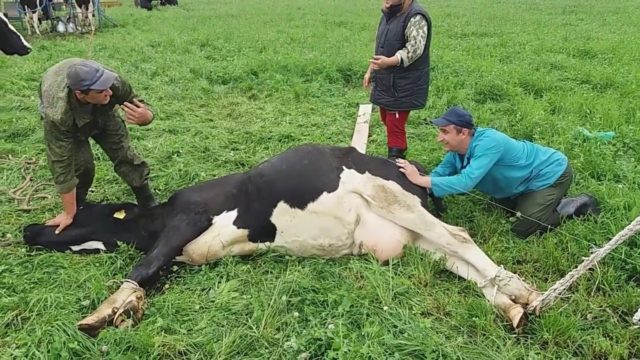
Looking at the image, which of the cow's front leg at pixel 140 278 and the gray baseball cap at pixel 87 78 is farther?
the gray baseball cap at pixel 87 78

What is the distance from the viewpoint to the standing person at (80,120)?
369 cm

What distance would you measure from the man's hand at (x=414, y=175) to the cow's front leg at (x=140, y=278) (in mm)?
1319

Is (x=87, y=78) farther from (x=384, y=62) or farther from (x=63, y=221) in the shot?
(x=384, y=62)

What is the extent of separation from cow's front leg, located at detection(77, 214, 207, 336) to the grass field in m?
0.10

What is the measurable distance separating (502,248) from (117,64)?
8.01m

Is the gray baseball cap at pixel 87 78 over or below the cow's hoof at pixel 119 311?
over

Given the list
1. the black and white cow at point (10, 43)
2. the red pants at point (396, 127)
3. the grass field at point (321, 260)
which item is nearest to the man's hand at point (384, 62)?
the red pants at point (396, 127)

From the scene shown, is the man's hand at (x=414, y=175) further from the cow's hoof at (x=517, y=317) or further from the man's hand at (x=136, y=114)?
the man's hand at (x=136, y=114)

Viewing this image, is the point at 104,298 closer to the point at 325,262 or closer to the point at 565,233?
the point at 325,262

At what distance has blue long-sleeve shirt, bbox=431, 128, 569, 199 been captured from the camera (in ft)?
12.4

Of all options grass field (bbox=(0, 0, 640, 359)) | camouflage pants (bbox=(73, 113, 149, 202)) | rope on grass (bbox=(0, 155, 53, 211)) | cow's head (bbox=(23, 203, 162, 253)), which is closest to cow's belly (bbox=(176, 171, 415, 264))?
grass field (bbox=(0, 0, 640, 359))

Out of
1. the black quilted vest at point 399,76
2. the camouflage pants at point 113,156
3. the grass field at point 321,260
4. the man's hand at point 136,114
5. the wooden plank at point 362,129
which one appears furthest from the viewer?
the wooden plank at point 362,129

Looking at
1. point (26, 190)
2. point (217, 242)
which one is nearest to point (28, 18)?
→ point (26, 190)

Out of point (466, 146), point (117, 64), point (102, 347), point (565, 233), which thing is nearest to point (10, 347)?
point (102, 347)
